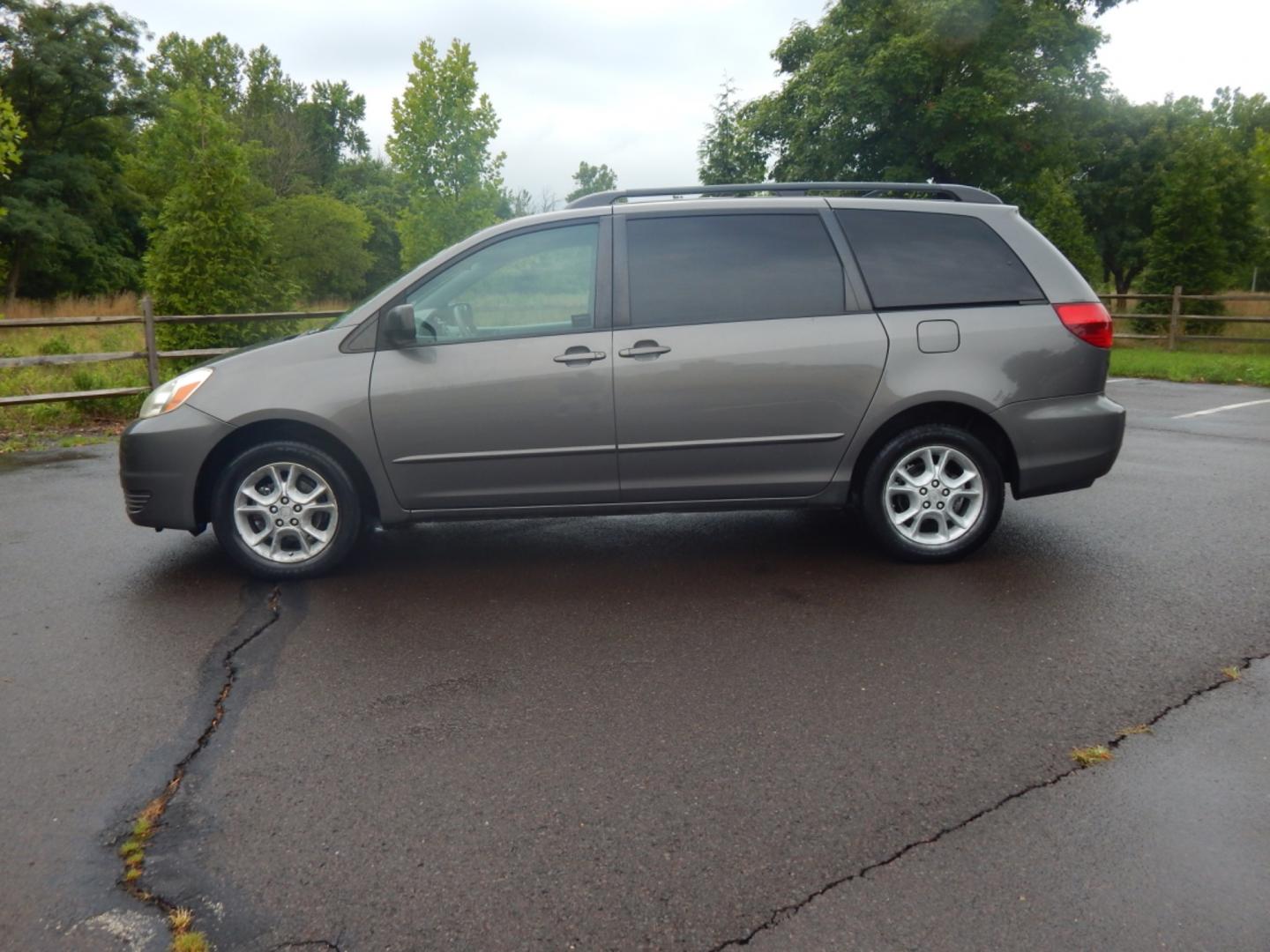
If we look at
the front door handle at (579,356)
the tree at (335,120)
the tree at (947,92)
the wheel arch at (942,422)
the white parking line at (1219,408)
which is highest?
the tree at (335,120)

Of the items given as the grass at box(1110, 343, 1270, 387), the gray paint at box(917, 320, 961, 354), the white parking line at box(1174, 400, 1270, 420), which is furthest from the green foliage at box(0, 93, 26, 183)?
the grass at box(1110, 343, 1270, 387)

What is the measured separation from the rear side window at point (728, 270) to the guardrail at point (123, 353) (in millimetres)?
6222

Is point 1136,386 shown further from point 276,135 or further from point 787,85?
point 276,135

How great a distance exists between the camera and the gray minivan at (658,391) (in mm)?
5043

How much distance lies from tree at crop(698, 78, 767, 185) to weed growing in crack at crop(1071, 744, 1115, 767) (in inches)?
1121

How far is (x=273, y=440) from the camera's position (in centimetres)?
514

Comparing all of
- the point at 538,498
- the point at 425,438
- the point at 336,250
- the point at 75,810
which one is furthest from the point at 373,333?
the point at 336,250

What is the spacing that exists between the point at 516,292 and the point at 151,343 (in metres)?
8.04

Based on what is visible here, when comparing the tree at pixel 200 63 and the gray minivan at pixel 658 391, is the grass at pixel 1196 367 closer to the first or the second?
the gray minivan at pixel 658 391

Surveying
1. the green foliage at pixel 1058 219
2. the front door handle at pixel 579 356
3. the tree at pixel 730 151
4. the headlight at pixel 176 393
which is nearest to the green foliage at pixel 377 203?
the tree at pixel 730 151

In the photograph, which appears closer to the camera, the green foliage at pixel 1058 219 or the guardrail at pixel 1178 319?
the guardrail at pixel 1178 319

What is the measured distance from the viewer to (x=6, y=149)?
49.1 feet

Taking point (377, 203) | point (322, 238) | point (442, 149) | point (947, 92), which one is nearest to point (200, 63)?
point (377, 203)

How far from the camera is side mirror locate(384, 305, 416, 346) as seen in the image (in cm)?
492
